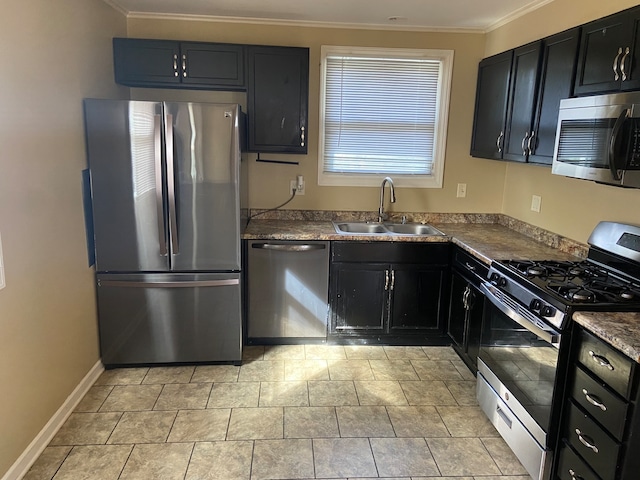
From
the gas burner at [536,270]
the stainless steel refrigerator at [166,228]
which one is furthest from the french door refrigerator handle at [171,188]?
the gas burner at [536,270]

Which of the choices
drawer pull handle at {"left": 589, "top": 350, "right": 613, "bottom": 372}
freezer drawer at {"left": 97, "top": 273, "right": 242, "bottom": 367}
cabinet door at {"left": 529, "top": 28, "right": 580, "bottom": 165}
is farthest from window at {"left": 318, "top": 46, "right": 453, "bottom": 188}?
drawer pull handle at {"left": 589, "top": 350, "right": 613, "bottom": 372}

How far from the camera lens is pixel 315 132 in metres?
3.71

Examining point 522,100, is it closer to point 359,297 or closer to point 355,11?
point 355,11

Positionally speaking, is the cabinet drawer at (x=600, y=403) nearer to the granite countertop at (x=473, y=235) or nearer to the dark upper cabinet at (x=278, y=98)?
the granite countertop at (x=473, y=235)

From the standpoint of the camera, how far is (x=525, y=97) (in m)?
2.85

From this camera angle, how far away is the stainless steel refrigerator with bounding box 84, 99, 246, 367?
277 centimetres

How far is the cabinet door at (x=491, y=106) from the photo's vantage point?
10.3ft

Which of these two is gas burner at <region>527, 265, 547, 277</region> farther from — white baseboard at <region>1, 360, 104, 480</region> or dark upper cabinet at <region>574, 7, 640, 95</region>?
white baseboard at <region>1, 360, 104, 480</region>

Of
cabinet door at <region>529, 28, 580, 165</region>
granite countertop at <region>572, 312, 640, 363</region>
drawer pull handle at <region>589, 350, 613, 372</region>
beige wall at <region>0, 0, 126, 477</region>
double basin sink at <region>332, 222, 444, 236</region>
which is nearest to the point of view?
granite countertop at <region>572, 312, 640, 363</region>

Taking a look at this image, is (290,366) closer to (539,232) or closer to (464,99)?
(539,232)

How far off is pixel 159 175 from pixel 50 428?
1.49m

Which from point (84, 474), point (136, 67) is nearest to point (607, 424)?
point (84, 474)

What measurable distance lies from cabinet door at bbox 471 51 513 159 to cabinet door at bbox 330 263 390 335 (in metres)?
1.17

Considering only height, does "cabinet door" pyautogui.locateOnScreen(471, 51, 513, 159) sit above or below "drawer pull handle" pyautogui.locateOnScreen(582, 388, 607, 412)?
above
